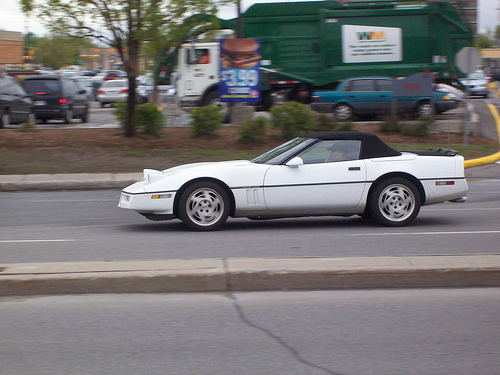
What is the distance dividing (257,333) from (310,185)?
405cm

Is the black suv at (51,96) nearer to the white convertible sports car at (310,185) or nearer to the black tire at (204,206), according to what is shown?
the white convertible sports car at (310,185)

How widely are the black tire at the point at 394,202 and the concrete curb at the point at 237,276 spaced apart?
9.46 feet

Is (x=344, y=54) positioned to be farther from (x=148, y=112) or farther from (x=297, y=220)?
(x=297, y=220)

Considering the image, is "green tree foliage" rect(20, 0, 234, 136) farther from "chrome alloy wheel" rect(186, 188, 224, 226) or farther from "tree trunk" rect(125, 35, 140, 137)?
"chrome alloy wheel" rect(186, 188, 224, 226)

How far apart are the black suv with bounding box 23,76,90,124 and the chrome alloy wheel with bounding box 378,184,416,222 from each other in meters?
17.1

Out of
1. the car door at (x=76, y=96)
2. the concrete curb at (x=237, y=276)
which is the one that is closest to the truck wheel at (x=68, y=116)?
the car door at (x=76, y=96)

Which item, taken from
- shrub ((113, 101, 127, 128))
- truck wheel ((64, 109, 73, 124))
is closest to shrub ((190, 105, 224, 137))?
shrub ((113, 101, 127, 128))

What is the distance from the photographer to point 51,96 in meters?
23.1

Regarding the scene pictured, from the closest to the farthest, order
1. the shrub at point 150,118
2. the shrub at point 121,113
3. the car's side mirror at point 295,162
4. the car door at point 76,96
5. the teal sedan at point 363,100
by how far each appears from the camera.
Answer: the car's side mirror at point 295,162 → the shrub at point 150,118 → the shrub at point 121,113 → the teal sedan at point 363,100 → the car door at point 76,96

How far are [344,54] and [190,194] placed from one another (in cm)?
1833

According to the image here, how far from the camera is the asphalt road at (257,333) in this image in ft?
13.6

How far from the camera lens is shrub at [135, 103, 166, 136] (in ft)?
60.6

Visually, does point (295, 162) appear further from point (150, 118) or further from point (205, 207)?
point (150, 118)

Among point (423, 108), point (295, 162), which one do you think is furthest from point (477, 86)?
point (295, 162)
